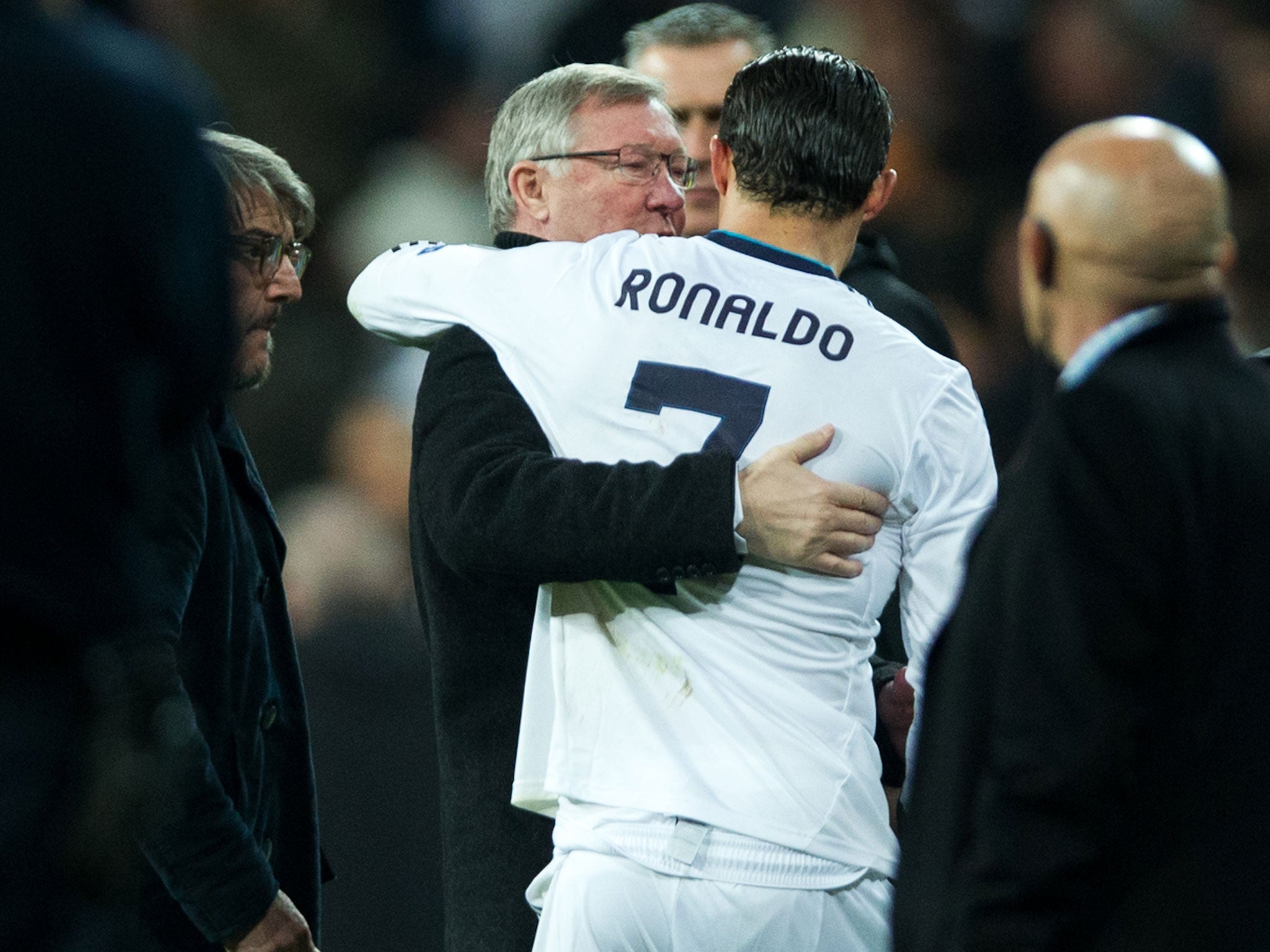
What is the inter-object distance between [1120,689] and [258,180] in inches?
66.5

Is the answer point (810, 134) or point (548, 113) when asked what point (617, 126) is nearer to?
point (548, 113)

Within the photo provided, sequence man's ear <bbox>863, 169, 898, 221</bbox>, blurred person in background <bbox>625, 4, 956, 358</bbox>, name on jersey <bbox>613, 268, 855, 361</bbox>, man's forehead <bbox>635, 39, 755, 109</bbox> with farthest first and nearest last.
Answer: man's forehead <bbox>635, 39, 755, 109</bbox> < blurred person in background <bbox>625, 4, 956, 358</bbox> < man's ear <bbox>863, 169, 898, 221</bbox> < name on jersey <bbox>613, 268, 855, 361</bbox>

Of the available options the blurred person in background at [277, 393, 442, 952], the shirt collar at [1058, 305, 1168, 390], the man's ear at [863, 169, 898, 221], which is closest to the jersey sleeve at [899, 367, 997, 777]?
the man's ear at [863, 169, 898, 221]

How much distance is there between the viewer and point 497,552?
77.1 inches

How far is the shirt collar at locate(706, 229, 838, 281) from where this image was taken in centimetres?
207

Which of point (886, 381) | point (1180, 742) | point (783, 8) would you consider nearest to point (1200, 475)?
point (1180, 742)

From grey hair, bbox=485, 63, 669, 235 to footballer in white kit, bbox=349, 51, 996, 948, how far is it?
47 centimetres

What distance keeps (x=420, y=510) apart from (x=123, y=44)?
0.92 m

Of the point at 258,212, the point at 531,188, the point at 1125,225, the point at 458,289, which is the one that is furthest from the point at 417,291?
the point at 1125,225

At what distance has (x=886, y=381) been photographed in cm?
200

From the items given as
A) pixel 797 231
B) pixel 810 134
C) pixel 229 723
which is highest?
pixel 810 134

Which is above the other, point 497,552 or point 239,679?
point 497,552

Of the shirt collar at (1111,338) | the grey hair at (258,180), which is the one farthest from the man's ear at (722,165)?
the grey hair at (258,180)

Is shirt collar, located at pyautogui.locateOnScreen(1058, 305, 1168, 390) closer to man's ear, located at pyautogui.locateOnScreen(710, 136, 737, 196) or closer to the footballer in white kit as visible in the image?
the footballer in white kit
